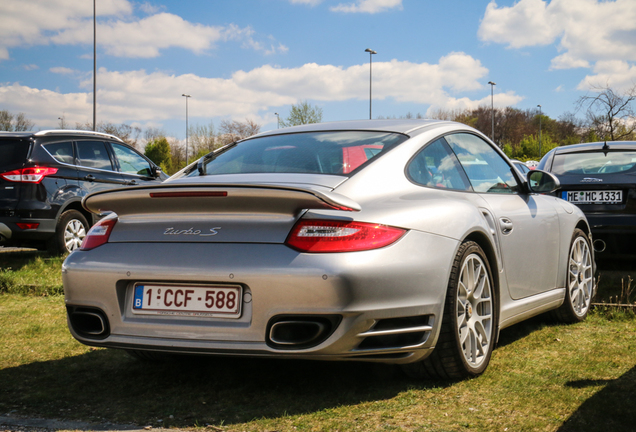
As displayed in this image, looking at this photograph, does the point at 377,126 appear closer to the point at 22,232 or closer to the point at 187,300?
the point at 187,300

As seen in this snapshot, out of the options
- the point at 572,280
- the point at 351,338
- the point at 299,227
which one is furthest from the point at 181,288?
the point at 572,280

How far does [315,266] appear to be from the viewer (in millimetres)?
2869

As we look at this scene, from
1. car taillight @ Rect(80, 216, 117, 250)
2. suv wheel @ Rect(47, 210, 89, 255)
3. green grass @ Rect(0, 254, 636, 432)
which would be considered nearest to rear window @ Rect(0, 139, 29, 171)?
suv wheel @ Rect(47, 210, 89, 255)

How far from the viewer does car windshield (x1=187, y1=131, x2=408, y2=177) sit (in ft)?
11.5

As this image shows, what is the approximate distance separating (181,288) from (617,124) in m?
26.0

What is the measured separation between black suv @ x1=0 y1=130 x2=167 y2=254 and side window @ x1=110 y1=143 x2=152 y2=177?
0.24 meters

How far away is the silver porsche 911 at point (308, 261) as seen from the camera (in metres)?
2.94

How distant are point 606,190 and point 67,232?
670cm

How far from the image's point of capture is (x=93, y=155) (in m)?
9.83

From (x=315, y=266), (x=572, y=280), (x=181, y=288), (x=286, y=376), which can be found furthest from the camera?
(x=572, y=280)

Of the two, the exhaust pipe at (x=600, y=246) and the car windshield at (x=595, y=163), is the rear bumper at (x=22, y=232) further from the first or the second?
the exhaust pipe at (x=600, y=246)

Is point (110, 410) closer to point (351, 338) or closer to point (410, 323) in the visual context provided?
point (351, 338)

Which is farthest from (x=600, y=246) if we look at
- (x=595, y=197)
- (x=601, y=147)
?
(x=601, y=147)

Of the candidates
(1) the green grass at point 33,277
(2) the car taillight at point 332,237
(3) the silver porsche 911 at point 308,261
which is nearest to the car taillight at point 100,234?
(3) the silver porsche 911 at point 308,261
